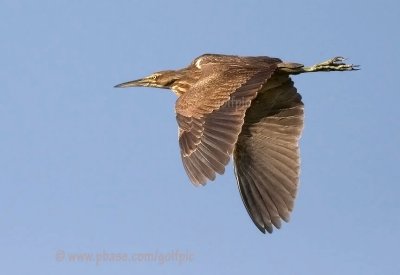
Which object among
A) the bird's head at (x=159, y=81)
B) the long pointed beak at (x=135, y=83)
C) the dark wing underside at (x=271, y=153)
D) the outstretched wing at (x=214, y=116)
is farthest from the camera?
the long pointed beak at (x=135, y=83)

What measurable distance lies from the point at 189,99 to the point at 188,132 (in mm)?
544

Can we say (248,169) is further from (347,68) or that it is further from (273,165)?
(347,68)

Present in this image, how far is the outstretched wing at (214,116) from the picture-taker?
9.94 m

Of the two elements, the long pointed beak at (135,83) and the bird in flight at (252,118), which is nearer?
the bird in flight at (252,118)

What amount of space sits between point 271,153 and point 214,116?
1612 millimetres

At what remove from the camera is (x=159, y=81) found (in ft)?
42.1

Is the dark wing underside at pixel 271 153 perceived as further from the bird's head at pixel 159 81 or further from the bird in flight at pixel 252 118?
the bird's head at pixel 159 81

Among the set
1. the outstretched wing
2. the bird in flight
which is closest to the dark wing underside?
the bird in flight

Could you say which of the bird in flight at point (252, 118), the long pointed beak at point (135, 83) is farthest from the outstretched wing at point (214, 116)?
the long pointed beak at point (135, 83)

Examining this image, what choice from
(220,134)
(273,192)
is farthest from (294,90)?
(220,134)

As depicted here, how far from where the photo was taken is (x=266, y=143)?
471 inches

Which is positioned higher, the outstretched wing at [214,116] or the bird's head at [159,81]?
the bird's head at [159,81]

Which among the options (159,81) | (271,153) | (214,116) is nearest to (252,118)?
(271,153)

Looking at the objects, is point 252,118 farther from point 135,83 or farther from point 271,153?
point 135,83
